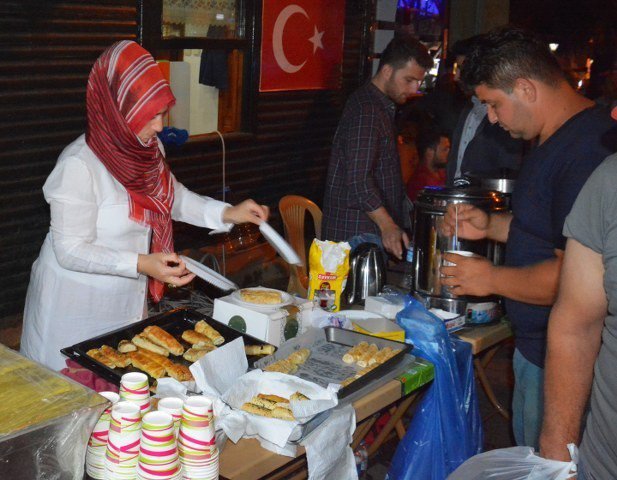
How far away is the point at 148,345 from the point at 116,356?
0.16m

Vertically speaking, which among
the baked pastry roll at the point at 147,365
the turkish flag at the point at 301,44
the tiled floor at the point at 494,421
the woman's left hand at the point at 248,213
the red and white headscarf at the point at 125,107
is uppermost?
the turkish flag at the point at 301,44

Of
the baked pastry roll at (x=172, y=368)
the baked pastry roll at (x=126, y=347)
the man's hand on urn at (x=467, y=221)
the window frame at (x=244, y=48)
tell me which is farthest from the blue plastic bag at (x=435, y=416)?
the window frame at (x=244, y=48)

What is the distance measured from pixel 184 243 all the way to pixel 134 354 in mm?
3377

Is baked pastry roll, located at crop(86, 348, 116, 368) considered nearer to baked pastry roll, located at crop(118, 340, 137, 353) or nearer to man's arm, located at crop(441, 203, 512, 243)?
baked pastry roll, located at crop(118, 340, 137, 353)

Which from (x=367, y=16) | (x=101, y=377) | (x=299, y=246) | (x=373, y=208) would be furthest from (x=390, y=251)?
(x=367, y=16)

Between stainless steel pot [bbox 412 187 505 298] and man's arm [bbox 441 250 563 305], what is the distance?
0.30 metres

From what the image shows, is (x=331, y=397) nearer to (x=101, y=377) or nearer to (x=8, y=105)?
(x=101, y=377)

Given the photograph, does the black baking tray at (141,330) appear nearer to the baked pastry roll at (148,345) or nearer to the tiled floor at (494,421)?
the baked pastry roll at (148,345)

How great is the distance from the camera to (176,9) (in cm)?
A: 590

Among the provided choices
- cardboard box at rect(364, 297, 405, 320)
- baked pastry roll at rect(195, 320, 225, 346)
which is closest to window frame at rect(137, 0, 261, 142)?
cardboard box at rect(364, 297, 405, 320)

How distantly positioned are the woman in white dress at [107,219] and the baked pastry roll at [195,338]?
0.70ft

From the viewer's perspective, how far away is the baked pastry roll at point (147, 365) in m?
2.77

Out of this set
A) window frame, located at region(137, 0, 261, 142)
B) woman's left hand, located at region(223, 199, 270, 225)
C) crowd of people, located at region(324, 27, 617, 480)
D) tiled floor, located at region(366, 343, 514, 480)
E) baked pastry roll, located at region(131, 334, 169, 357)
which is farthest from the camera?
window frame, located at region(137, 0, 261, 142)

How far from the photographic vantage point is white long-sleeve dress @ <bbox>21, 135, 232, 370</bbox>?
A: 3025mm
